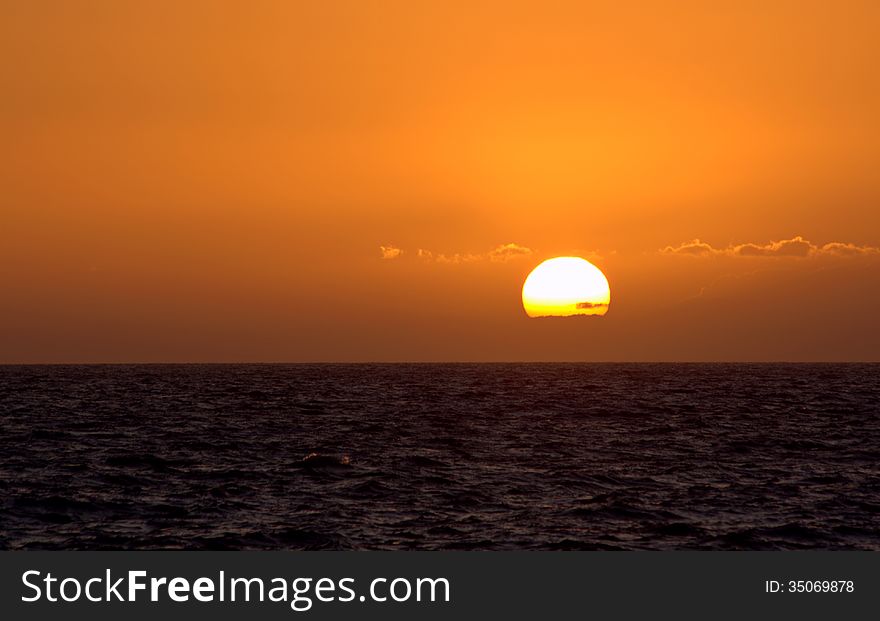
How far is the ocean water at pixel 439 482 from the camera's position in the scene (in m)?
27.1

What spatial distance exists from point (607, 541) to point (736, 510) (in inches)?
233

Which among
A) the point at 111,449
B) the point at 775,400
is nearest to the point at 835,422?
the point at 775,400

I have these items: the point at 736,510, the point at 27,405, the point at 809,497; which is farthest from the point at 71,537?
the point at 27,405

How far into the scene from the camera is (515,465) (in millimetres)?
40188

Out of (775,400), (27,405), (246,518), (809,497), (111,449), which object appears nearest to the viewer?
(246,518)

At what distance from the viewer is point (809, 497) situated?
32.9 m

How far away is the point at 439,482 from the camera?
35.4 meters

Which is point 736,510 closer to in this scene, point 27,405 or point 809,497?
point 809,497

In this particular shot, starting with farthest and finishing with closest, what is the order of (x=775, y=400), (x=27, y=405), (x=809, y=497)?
1. (x=775, y=400)
2. (x=27, y=405)
3. (x=809, y=497)

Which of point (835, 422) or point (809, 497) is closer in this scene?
point (809, 497)

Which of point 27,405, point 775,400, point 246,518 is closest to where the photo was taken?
point 246,518

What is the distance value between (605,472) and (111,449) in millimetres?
20775

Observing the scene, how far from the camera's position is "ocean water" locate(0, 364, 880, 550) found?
2709 cm

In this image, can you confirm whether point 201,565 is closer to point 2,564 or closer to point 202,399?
point 2,564
